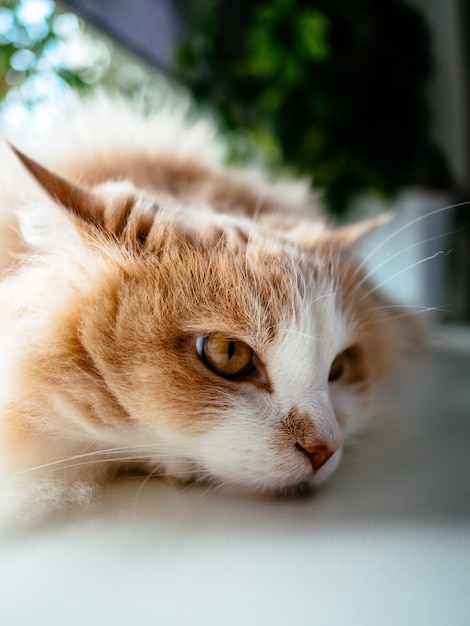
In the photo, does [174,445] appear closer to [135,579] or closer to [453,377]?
[135,579]

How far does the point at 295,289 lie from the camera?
0.75m

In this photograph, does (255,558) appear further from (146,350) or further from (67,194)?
(67,194)

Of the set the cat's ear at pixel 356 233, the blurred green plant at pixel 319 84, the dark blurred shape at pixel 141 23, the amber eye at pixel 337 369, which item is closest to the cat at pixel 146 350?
the amber eye at pixel 337 369

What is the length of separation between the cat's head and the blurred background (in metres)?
1.11

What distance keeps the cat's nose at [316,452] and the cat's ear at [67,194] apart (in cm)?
42

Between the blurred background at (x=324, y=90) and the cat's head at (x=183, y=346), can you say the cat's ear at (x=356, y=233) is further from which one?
the blurred background at (x=324, y=90)

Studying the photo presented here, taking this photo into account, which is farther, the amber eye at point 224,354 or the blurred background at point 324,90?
the blurred background at point 324,90

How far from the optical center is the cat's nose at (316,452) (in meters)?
0.70

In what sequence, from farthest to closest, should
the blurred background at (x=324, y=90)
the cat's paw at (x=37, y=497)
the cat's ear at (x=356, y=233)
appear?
the blurred background at (x=324, y=90), the cat's ear at (x=356, y=233), the cat's paw at (x=37, y=497)

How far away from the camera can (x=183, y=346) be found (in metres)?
0.69

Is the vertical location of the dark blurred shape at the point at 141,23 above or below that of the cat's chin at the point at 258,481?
above

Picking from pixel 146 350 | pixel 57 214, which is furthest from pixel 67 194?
pixel 146 350

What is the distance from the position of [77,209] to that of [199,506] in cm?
44

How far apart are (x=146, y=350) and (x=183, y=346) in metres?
0.05
